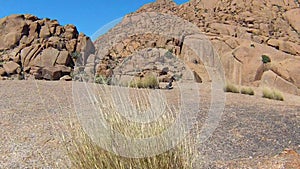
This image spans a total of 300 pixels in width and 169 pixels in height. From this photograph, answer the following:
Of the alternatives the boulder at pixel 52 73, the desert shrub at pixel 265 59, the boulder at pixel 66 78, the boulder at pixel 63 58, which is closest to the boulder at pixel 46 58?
the boulder at pixel 63 58

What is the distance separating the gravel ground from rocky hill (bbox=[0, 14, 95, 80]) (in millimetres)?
14118

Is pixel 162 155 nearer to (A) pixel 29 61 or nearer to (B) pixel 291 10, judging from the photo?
(A) pixel 29 61

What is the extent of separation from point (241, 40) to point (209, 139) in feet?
83.9

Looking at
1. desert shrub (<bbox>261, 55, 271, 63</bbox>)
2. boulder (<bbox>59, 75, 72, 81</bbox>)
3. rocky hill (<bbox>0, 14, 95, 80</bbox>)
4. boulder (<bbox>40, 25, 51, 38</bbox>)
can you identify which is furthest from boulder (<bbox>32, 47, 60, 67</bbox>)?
desert shrub (<bbox>261, 55, 271, 63</bbox>)

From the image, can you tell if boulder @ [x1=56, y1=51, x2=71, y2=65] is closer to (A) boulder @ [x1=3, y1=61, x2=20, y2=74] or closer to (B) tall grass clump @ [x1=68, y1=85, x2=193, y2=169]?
(A) boulder @ [x1=3, y1=61, x2=20, y2=74]

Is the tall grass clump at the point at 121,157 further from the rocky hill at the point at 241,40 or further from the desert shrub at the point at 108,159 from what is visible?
the rocky hill at the point at 241,40

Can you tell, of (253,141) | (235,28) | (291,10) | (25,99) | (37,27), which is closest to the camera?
Result: (253,141)

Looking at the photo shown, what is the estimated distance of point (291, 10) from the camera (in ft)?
138

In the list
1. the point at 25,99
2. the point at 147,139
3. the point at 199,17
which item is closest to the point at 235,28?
the point at 199,17

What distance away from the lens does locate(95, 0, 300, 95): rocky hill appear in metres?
23.0

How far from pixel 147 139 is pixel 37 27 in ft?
101

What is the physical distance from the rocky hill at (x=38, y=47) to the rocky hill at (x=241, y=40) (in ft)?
15.0

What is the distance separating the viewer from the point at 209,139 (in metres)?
6.89

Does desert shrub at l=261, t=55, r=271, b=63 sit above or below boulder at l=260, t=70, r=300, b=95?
above
